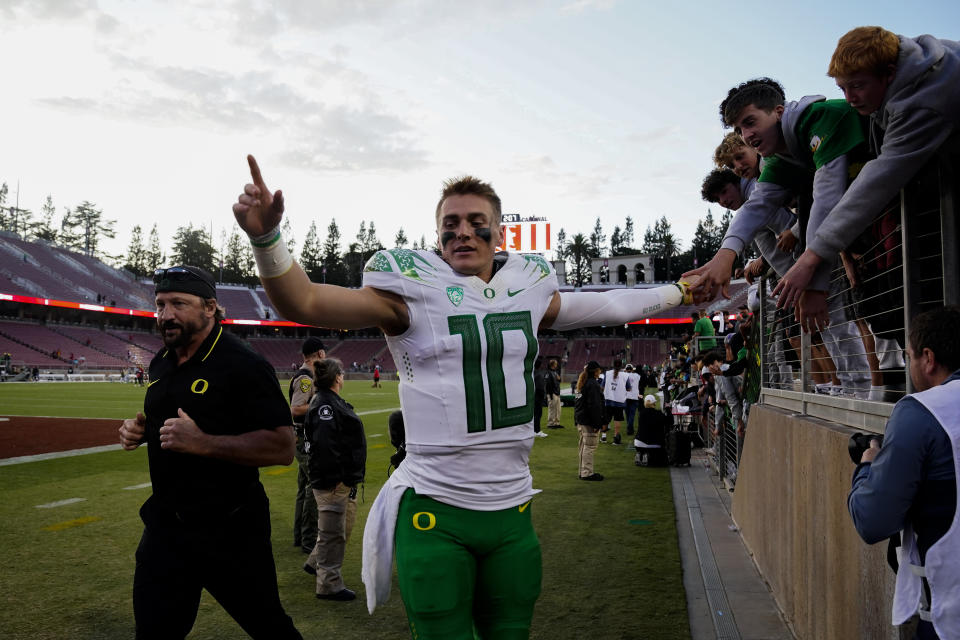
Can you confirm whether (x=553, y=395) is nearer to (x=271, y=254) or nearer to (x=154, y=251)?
(x=271, y=254)

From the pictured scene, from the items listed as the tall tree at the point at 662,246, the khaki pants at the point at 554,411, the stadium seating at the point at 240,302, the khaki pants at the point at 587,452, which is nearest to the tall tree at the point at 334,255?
the stadium seating at the point at 240,302

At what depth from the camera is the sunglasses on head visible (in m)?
3.78

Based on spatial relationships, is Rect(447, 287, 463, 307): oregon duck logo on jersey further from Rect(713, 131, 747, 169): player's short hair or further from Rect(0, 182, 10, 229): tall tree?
Rect(0, 182, 10, 229): tall tree

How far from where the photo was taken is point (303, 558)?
23.2 feet

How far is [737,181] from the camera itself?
5066 mm

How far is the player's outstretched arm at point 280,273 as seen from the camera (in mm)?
2111

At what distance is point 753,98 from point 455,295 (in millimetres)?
1842

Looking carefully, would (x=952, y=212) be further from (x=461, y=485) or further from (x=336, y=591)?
(x=336, y=591)

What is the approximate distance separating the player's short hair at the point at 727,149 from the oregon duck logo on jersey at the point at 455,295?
8.49ft

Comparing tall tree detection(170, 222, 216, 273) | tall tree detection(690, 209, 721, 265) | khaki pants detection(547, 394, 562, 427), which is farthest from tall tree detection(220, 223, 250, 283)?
khaki pants detection(547, 394, 562, 427)

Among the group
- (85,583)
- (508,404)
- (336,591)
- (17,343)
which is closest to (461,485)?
(508,404)

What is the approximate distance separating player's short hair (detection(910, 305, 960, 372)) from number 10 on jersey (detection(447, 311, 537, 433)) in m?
1.26

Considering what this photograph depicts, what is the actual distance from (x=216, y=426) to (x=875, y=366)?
3.39 m

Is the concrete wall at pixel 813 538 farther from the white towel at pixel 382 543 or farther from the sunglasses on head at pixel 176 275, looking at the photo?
the sunglasses on head at pixel 176 275
